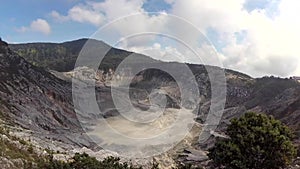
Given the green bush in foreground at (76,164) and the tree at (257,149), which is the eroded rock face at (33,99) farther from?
the green bush in foreground at (76,164)

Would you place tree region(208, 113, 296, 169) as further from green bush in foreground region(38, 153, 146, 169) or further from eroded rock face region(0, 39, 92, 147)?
eroded rock face region(0, 39, 92, 147)

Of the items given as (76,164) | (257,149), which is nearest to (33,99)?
(257,149)

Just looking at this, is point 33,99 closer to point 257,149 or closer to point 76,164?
point 257,149

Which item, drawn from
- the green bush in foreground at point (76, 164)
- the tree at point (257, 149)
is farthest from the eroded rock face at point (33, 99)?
the green bush in foreground at point (76, 164)

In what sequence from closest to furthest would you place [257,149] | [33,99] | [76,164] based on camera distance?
[76,164] < [257,149] < [33,99]

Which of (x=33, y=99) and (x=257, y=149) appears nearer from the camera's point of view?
(x=257, y=149)

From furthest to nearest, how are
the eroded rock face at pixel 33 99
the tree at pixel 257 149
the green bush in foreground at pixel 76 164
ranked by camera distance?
1. the eroded rock face at pixel 33 99
2. the tree at pixel 257 149
3. the green bush in foreground at pixel 76 164

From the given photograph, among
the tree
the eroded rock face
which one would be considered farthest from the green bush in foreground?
the eroded rock face

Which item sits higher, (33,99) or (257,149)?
(257,149)

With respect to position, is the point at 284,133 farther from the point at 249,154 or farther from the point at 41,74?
the point at 41,74

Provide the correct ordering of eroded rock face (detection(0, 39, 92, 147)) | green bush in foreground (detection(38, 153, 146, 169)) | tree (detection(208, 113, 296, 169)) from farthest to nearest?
eroded rock face (detection(0, 39, 92, 147)), tree (detection(208, 113, 296, 169)), green bush in foreground (detection(38, 153, 146, 169))

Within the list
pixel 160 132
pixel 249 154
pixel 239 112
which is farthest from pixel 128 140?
pixel 239 112

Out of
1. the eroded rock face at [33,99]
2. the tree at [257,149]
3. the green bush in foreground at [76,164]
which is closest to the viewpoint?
the green bush in foreground at [76,164]
